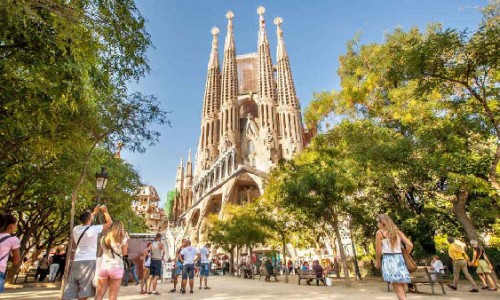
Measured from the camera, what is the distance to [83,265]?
4012mm

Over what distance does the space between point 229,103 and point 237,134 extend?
21.7 ft

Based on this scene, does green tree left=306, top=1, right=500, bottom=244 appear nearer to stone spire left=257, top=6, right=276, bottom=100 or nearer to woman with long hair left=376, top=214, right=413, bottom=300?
woman with long hair left=376, top=214, right=413, bottom=300

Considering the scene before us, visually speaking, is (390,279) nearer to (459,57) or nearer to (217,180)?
(459,57)

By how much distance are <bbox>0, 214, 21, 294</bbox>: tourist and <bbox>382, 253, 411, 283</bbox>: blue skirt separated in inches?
186

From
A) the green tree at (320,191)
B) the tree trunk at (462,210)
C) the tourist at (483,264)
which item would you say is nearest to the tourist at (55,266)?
the green tree at (320,191)

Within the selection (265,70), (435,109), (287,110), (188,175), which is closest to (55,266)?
(435,109)

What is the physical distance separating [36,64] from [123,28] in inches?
58.9

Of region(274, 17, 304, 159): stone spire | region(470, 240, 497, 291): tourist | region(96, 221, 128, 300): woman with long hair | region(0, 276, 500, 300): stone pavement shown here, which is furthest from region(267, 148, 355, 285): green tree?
region(274, 17, 304, 159): stone spire

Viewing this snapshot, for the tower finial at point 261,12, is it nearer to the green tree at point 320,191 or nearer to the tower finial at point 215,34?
the tower finial at point 215,34

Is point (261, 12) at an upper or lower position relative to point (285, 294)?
upper

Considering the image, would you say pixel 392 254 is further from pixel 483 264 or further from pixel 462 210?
pixel 462 210

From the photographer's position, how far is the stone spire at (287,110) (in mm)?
52469

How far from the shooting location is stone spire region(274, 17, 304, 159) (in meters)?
52.5

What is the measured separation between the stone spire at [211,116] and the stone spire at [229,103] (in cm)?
203
